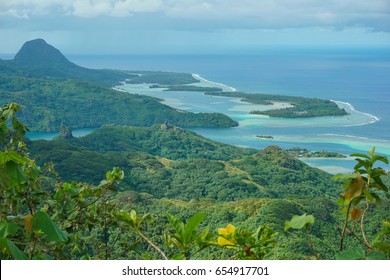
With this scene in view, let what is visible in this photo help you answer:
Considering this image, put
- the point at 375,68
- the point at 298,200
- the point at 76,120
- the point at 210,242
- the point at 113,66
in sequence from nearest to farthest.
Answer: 1. the point at 210,242
2. the point at 298,200
3. the point at 76,120
4. the point at 375,68
5. the point at 113,66

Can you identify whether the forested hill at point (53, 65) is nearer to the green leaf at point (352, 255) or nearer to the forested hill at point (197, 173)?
the forested hill at point (197, 173)

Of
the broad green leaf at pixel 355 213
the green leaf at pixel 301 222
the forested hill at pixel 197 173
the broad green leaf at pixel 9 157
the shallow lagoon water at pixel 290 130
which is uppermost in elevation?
the broad green leaf at pixel 9 157

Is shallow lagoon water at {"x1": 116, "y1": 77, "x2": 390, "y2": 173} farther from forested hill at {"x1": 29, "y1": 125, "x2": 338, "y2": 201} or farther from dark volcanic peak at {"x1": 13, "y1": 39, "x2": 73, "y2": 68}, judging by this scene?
dark volcanic peak at {"x1": 13, "y1": 39, "x2": 73, "y2": 68}

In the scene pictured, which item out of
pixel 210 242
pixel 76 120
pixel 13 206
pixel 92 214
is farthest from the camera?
pixel 76 120

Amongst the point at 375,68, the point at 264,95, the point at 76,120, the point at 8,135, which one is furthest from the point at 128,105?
the point at 8,135

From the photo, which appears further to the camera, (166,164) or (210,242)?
(166,164)

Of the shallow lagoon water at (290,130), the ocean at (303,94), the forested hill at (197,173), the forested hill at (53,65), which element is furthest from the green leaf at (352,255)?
the forested hill at (53,65)

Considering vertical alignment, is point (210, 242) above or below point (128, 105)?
above
